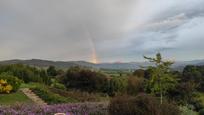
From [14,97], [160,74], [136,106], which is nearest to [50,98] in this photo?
[14,97]

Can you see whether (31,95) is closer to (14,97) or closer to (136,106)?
(14,97)

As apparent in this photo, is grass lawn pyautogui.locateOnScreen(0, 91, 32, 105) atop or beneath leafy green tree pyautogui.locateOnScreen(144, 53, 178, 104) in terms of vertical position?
beneath

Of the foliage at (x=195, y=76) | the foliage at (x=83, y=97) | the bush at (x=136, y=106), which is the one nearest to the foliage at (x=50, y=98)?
the foliage at (x=83, y=97)

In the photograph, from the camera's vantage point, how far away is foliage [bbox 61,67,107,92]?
184ft

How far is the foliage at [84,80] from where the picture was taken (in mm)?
56062

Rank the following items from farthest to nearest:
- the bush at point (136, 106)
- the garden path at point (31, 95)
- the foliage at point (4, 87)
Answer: the foliage at point (4, 87), the garden path at point (31, 95), the bush at point (136, 106)

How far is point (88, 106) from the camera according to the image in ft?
56.7

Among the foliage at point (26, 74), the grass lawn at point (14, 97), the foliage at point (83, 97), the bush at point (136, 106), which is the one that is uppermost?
the foliage at point (26, 74)

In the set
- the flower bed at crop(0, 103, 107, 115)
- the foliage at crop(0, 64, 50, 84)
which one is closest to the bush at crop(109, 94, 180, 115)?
the flower bed at crop(0, 103, 107, 115)

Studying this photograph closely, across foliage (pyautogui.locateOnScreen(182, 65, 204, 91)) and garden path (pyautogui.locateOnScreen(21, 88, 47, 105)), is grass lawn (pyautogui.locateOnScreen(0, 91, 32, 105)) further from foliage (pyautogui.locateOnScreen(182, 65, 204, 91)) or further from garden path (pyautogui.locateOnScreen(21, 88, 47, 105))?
foliage (pyautogui.locateOnScreen(182, 65, 204, 91))

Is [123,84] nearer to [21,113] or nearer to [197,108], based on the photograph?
[197,108]

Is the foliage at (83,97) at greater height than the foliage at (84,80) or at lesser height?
lesser

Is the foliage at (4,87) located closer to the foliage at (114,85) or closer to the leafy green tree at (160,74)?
the leafy green tree at (160,74)

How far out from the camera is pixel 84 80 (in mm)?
57094
